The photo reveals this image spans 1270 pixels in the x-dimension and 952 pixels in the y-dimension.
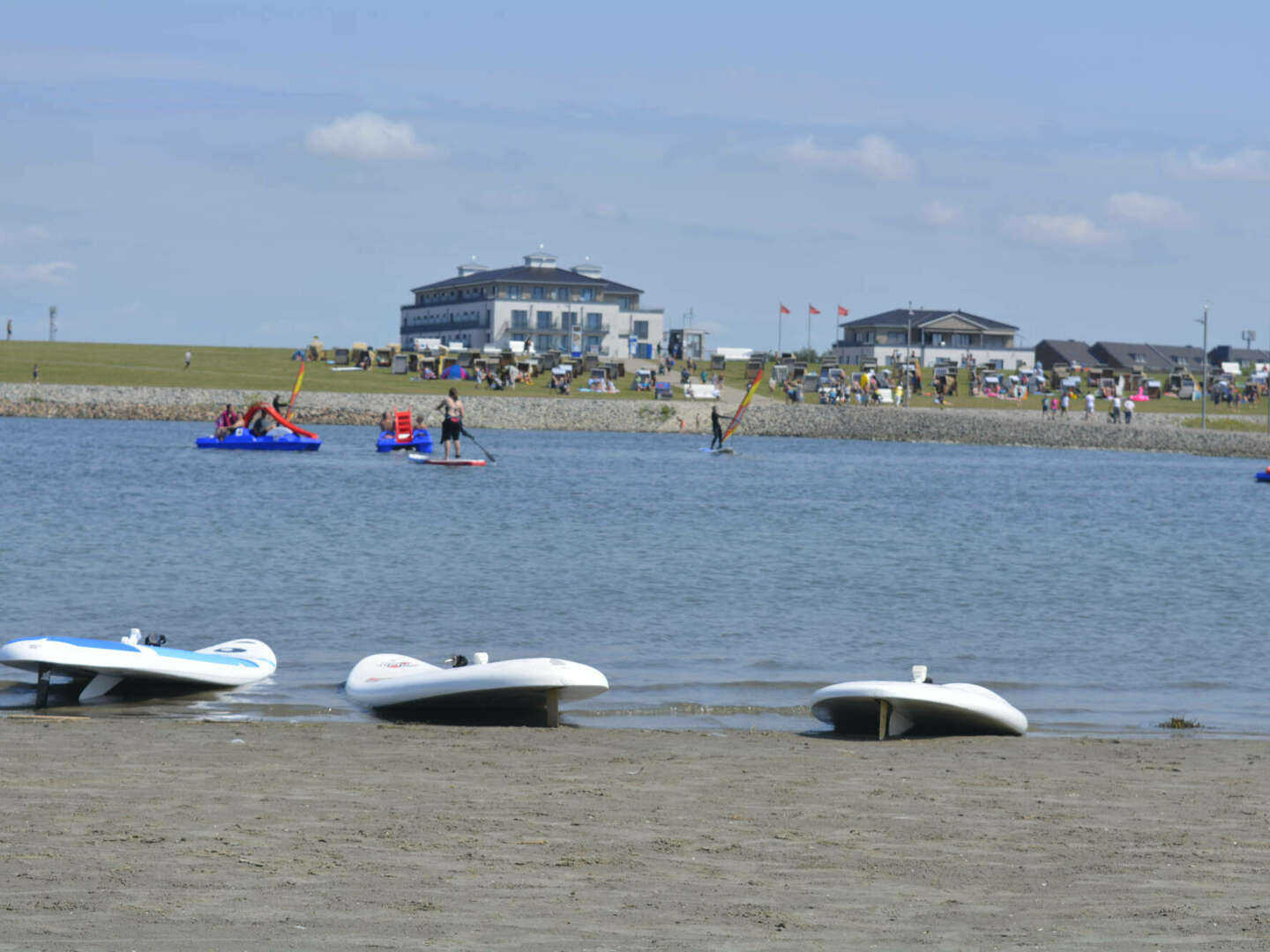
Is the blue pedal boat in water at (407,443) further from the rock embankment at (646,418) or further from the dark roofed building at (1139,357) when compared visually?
the dark roofed building at (1139,357)

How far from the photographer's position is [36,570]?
19406 mm

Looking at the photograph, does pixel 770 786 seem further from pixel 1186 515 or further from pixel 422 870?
pixel 1186 515

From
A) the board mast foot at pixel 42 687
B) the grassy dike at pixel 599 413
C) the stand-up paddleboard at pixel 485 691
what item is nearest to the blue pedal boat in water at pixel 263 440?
the grassy dike at pixel 599 413

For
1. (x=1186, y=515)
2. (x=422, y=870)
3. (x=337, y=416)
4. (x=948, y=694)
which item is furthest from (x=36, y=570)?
(x=337, y=416)

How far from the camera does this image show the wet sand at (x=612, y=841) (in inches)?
225

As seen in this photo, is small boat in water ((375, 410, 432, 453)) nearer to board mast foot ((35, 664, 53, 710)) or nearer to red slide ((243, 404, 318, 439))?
red slide ((243, 404, 318, 439))

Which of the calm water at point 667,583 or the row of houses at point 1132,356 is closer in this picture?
the calm water at point 667,583

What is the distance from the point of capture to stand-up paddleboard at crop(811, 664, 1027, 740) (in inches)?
430

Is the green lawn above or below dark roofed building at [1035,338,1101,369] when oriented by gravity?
below

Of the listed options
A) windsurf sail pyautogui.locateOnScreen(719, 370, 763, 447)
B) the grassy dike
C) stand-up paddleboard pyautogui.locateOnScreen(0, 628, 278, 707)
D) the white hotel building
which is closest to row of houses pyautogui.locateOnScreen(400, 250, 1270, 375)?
the white hotel building

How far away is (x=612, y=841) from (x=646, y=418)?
2819 inches

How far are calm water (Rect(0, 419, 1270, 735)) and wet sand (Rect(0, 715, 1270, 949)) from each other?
5.49 ft

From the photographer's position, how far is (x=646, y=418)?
7869 centimetres

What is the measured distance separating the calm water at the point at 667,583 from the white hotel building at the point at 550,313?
70.1 metres
